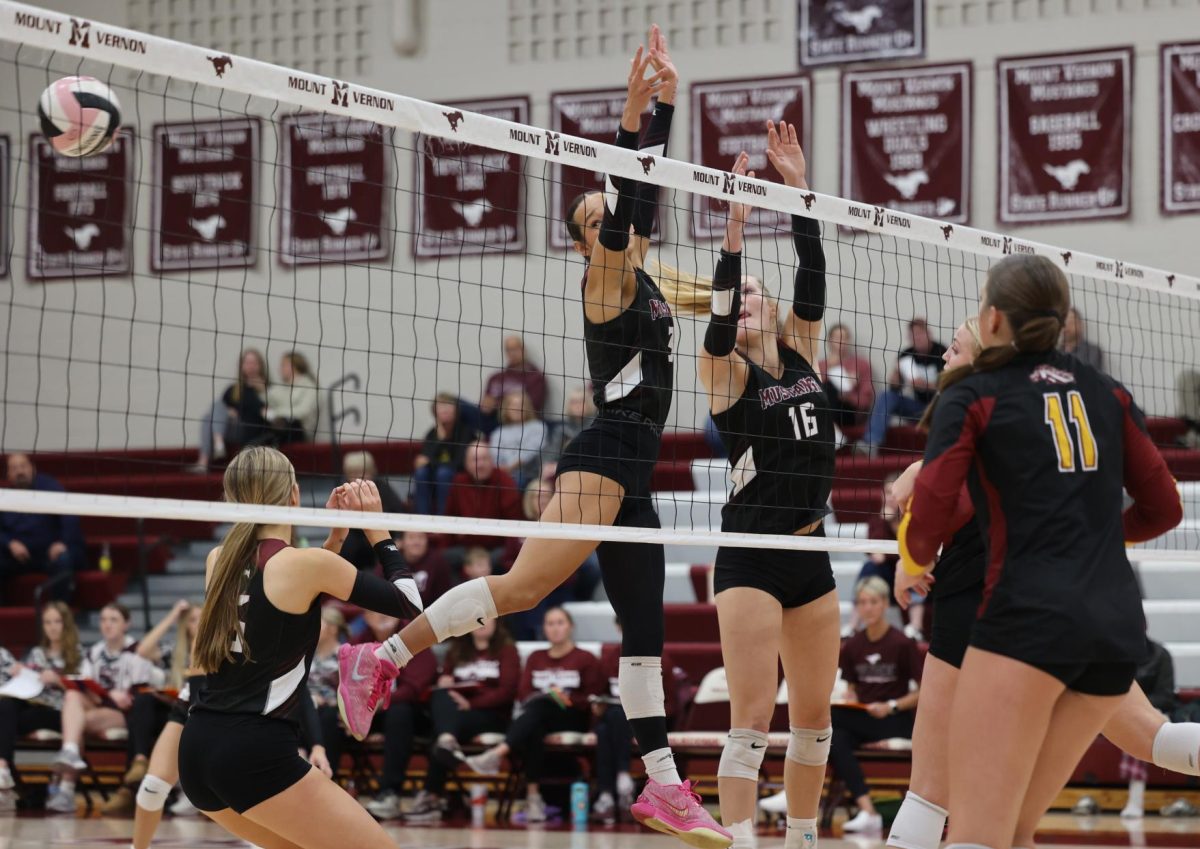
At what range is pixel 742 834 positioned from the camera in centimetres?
602

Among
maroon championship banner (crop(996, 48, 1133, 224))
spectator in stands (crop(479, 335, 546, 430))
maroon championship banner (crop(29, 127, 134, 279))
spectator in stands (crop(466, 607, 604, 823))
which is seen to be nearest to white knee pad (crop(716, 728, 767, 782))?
spectator in stands (crop(466, 607, 604, 823))

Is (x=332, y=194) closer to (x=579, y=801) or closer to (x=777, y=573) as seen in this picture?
(x=579, y=801)

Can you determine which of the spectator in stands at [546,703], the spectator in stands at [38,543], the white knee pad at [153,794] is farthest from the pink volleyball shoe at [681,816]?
the spectator in stands at [38,543]

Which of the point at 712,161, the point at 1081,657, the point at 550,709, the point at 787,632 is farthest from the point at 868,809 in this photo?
the point at 712,161

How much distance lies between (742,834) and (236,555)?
2.26 m

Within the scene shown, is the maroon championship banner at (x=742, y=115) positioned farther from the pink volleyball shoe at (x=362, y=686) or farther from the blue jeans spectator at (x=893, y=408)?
the pink volleyball shoe at (x=362, y=686)

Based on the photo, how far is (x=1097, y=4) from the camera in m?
15.3

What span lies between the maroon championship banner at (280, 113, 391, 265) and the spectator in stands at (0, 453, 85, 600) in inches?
149

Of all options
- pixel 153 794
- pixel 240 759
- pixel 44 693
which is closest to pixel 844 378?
pixel 44 693

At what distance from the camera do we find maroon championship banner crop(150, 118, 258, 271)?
17438mm

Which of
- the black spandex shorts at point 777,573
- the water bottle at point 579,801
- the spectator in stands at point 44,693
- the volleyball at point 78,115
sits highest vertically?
the volleyball at point 78,115

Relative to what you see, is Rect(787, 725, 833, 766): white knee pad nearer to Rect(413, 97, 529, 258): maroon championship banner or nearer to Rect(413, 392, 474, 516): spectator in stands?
Rect(413, 392, 474, 516): spectator in stands

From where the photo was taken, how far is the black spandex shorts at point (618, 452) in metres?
5.77

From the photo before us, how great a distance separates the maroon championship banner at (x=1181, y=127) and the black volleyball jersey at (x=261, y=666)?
12.1m
